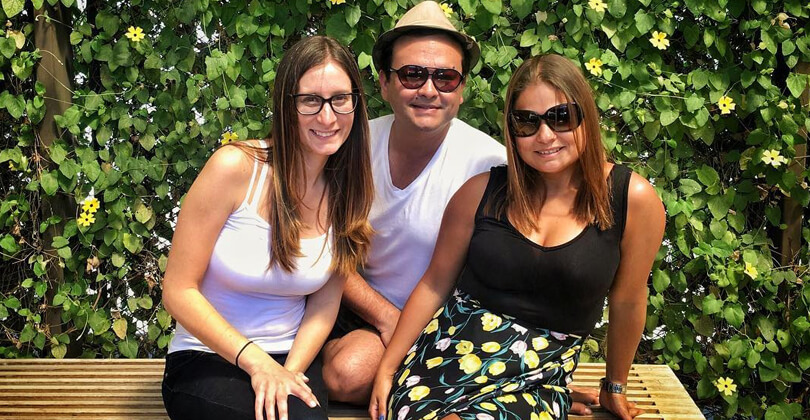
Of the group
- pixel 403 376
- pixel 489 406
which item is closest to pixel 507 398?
pixel 489 406

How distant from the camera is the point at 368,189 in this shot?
2375mm

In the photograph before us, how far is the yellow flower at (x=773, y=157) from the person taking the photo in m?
3.14

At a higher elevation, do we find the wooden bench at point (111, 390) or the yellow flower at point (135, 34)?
the yellow flower at point (135, 34)

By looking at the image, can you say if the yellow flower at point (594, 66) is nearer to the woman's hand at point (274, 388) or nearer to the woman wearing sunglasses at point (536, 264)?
the woman wearing sunglasses at point (536, 264)

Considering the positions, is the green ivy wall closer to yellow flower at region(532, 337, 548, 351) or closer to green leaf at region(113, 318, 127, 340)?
green leaf at region(113, 318, 127, 340)

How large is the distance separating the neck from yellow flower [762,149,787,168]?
1.25m

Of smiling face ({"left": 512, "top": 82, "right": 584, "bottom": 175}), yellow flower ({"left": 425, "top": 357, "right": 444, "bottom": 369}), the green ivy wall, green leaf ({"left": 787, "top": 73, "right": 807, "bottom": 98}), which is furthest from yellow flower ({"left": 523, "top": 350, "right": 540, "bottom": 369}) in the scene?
green leaf ({"left": 787, "top": 73, "right": 807, "bottom": 98})

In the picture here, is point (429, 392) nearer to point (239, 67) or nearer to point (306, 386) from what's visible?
point (306, 386)

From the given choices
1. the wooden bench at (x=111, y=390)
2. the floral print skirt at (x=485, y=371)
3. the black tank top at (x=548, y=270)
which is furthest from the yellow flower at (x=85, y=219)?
the black tank top at (x=548, y=270)

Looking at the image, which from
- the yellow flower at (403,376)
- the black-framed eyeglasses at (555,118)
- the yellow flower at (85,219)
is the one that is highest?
the black-framed eyeglasses at (555,118)

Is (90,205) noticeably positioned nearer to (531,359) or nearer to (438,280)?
(438,280)

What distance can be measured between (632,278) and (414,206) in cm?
70

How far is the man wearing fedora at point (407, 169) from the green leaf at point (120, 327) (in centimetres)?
109

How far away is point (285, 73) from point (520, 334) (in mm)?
905
